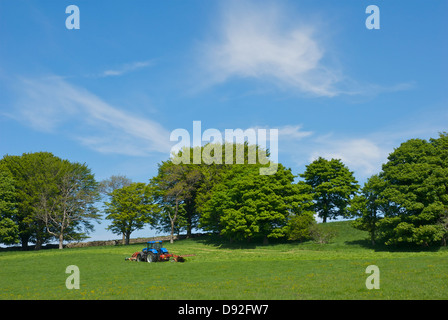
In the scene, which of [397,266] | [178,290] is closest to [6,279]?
[178,290]

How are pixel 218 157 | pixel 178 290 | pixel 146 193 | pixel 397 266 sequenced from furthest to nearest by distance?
1. pixel 218 157
2. pixel 146 193
3. pixel 397 266
4. pixel 178 290

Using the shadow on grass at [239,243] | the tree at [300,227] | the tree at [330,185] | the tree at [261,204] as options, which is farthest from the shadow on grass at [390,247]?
the tree at [330,185]

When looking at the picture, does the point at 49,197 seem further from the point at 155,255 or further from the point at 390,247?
the point at 390,247

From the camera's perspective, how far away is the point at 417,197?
148 feet

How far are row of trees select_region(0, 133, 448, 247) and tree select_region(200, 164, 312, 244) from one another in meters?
0.16

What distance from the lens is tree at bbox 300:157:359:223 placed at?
7312 cm

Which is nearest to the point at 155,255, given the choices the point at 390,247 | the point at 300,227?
the point at 300,227

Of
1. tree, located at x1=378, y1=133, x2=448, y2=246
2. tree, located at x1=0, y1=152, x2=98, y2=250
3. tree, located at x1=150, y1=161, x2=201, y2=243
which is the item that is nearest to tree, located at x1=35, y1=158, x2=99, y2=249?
tree, located at x1=0, y1=152, x2=98, y2=250

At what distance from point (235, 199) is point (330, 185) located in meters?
21.8
